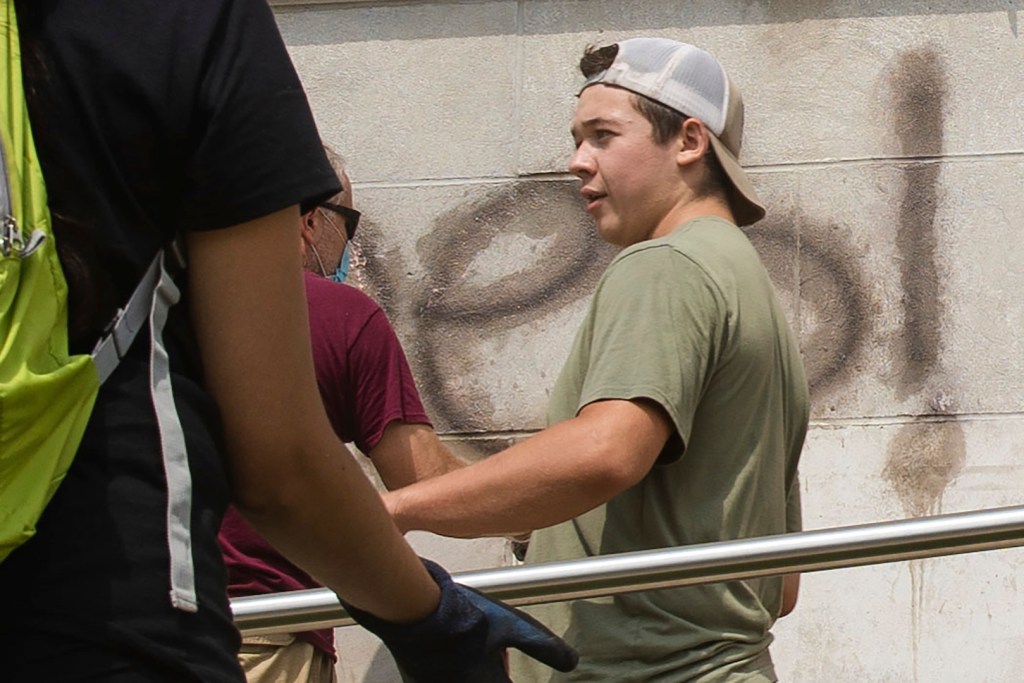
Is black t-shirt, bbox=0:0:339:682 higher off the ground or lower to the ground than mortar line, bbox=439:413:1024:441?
higher

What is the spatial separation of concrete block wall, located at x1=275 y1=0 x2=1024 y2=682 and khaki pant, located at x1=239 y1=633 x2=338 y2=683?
1.36 m

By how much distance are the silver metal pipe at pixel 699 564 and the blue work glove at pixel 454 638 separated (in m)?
0.78

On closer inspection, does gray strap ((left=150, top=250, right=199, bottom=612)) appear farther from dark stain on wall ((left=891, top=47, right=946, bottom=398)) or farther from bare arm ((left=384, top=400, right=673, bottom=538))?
dark stain on wall ((left=891, top=47, right=946, bottom=398))

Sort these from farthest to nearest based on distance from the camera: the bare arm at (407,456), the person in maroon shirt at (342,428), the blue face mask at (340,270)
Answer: the blue face mask at (340,270) < the bare arm at (407,456) < the person in maroon shirt at (342,428)

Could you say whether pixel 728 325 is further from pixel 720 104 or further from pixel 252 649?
pixel 252 649

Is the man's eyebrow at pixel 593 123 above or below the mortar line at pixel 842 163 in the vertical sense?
above

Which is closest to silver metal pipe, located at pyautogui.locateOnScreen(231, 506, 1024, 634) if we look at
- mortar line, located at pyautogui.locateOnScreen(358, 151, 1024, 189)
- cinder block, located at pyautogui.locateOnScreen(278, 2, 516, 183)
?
mortar line, located at pyautogui.locateOnScreen(358, 151, 1024, 189)

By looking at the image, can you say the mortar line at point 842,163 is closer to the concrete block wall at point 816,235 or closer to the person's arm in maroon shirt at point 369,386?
the concrete block wall at point 816,235

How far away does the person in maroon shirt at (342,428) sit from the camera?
3.27 meters

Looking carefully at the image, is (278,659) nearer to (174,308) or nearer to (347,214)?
(347,214)

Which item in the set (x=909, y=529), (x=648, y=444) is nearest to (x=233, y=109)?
(x=648, y=444)

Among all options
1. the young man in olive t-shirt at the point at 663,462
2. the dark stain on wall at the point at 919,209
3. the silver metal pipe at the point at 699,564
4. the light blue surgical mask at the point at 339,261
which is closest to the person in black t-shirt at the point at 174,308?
the silver metal pipe at the point at 699,564

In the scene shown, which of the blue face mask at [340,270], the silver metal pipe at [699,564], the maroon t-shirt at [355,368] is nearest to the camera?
the silver metal pipe at [699,564]

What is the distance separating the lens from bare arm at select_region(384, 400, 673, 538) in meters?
2.45
